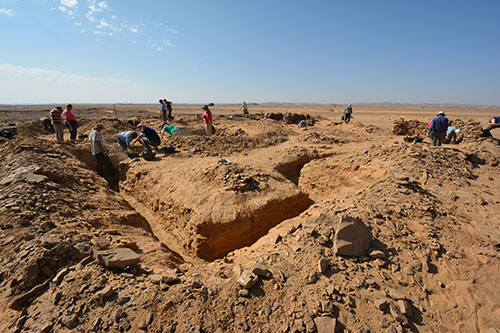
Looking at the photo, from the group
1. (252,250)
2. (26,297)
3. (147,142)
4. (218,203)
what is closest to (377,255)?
(252,250)

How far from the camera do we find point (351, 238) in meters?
2.88

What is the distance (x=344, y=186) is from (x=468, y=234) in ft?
10.3

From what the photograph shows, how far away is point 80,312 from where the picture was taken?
6.86 feet

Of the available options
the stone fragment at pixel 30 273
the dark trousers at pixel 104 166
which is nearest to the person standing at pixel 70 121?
the dark trousers at pixel 104 166

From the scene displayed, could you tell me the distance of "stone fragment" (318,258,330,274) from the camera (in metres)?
2.55

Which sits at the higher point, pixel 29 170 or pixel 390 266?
pixel 29 170

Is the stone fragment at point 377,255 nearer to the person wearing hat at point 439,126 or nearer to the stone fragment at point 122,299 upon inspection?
the stone fragment at point 122,299

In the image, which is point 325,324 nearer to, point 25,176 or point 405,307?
point 405,307

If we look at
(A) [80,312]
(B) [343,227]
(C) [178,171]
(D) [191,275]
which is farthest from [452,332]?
(C) [178,171]

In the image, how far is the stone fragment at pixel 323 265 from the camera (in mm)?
2546

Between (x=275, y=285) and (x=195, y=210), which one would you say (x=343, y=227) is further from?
(x=195, y=210)

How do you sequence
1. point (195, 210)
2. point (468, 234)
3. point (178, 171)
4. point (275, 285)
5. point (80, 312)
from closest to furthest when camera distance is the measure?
1. point (80, 312)
2. point (275, 285)
3. point (468, 234)
4. point (195, 210)
5. point (178, 171)

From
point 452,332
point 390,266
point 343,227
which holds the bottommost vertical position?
point 452,332

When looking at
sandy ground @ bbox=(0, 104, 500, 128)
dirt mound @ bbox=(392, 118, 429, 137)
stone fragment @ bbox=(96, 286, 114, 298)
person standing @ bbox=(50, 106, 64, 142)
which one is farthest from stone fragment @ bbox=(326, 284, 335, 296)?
dirt mound @ bbox=(392, 118, 429, 137)
